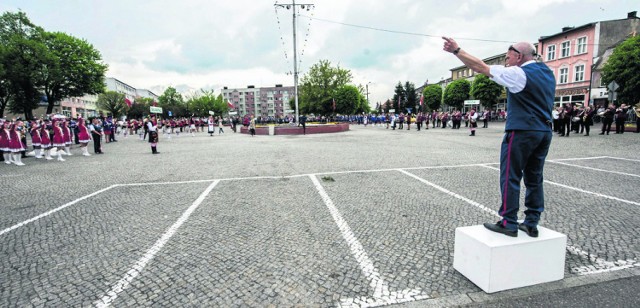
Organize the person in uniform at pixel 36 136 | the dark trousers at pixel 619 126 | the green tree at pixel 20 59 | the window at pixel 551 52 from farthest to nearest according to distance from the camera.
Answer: the window at pixel 551 52 → the green tree at pixel 20 59 → the dark trousers at pixel 619 126 → the person in uniform at pixel 36 136

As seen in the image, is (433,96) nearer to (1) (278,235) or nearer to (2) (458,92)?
(2) (458,92)

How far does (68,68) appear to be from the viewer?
137 ft

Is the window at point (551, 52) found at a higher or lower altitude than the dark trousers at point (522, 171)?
higher

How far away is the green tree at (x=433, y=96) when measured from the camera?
7950cm

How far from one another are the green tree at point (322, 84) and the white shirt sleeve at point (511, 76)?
2217 inches

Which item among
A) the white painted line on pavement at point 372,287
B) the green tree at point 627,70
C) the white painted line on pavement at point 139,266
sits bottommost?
the white painted line on pavement at point 139,266

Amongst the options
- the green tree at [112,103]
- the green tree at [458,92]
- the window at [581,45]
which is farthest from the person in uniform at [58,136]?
the green tree at [112,103]

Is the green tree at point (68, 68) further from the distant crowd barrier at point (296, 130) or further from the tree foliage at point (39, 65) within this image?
the distant crowd barrier at point (296, 130)

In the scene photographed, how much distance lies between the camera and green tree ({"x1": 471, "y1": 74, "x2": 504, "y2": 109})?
5444 cm

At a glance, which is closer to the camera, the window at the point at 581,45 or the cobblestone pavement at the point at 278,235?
the cobblestone pavement at the point at 278,235

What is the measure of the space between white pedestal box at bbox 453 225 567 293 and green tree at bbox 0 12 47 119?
46.9 metres

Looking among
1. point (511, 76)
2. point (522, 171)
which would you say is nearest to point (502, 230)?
point (522, 171)

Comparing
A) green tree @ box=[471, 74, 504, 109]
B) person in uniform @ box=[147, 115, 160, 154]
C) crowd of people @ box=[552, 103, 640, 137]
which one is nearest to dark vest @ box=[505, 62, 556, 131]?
person in uniform @ box=[147, 115, 160, 154]

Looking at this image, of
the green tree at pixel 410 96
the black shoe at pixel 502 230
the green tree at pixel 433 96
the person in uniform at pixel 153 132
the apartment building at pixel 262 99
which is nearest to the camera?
the black shoe at pixel 502 230
